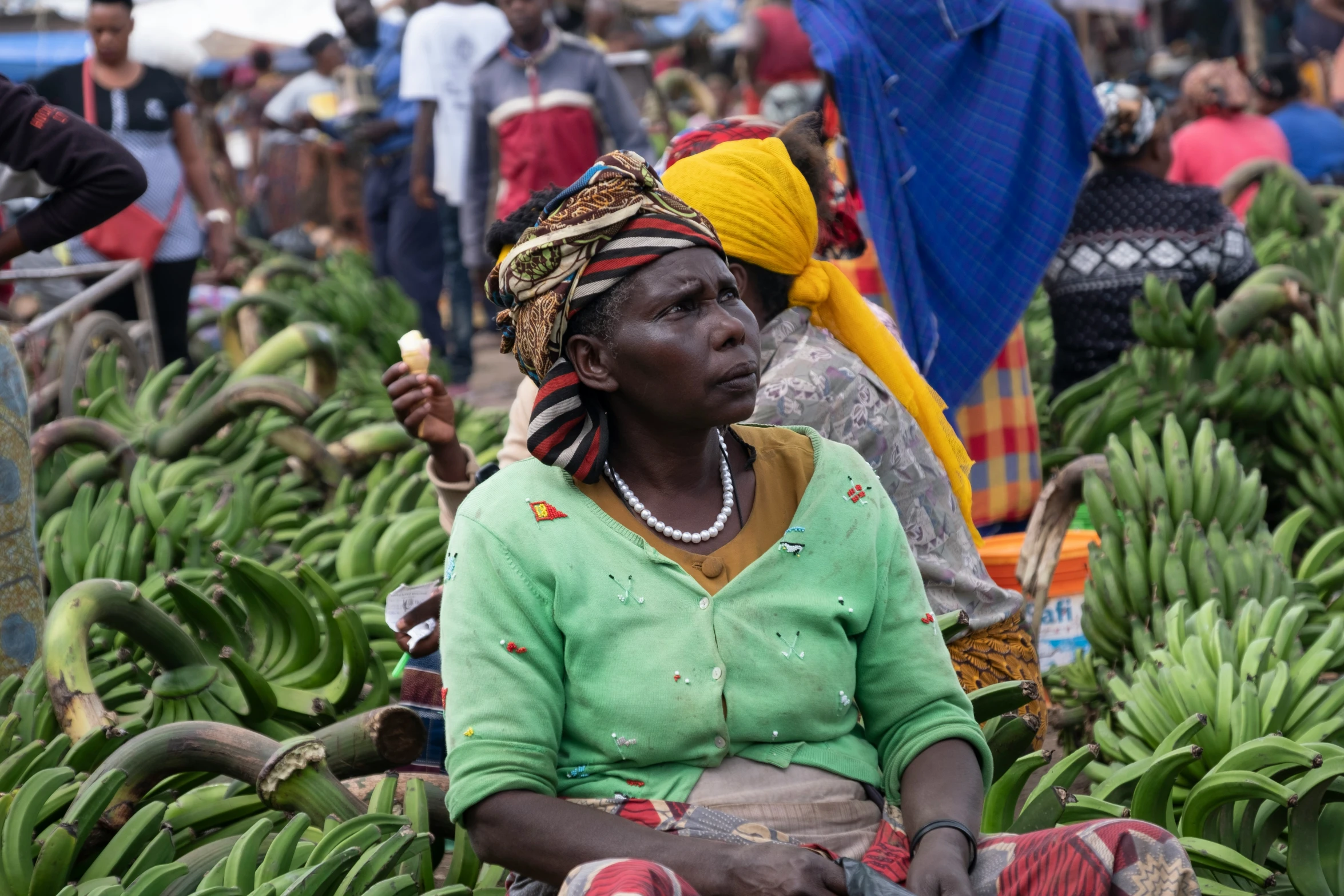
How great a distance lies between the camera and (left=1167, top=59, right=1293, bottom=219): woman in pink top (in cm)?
825

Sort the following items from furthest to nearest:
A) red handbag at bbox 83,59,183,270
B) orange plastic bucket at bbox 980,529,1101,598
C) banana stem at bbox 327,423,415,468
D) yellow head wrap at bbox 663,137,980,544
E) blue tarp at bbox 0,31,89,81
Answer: blue tarp at bbox 0,31,89,81, red handbag at bbox 83,59,183,270, banana stem at bbox 327,423,415,468, orange plastic bucket at bbox 980,529,1101,598, yellow head wrap at bbox 663,137,980,544

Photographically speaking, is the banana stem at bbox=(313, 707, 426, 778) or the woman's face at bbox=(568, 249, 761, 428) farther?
the banana stem at bbox=(313, 707, 426, 778)

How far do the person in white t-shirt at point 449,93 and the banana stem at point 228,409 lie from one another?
4123 millimetres

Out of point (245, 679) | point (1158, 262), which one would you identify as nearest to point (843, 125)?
point (1158, 262)

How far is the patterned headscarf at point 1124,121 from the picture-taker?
17.6 feet

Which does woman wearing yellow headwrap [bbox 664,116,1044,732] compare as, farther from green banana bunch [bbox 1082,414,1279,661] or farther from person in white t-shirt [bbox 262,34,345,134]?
person in white t-shirt [bbox 262,34,345,134]

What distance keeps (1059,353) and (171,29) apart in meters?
6.69

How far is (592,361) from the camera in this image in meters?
2.10

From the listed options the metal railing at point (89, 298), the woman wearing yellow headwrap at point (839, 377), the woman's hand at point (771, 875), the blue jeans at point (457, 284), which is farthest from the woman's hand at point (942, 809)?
the blue jeans at point (457, 284)

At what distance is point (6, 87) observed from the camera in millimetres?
3891

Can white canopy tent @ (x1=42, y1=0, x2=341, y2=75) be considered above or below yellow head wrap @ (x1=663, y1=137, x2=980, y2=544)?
below

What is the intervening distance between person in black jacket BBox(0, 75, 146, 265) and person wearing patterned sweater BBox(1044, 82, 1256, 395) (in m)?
3.17

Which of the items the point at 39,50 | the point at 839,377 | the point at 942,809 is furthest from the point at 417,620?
the point at 39,50

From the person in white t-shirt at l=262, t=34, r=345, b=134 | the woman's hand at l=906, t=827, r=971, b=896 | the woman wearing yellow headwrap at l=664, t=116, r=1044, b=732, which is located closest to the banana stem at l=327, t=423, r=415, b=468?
the woman wearing yellow headwrap at l=664, t=116, r=1044, b=732
